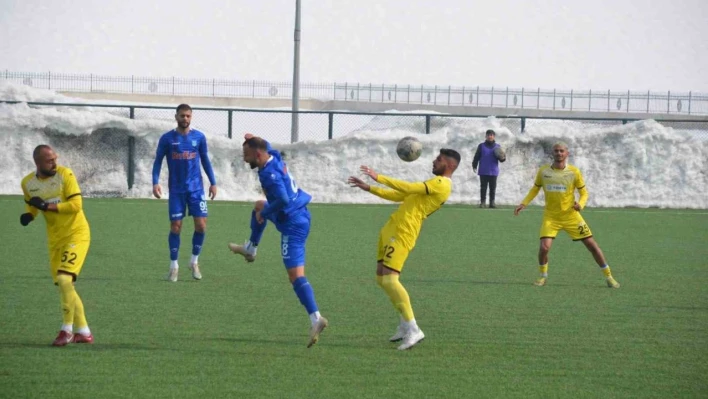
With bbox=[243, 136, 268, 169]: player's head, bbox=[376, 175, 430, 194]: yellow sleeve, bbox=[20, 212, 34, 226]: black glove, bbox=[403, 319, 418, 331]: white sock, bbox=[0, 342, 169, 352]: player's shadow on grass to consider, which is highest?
bbox=[243, 136, 268, 169]: player's head

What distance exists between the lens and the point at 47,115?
2989 centimetres

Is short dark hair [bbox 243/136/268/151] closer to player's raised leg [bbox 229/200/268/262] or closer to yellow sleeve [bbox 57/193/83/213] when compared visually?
player's raised leg [bbox 229/200/268/262]

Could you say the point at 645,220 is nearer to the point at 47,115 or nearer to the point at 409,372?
the point at 47,115

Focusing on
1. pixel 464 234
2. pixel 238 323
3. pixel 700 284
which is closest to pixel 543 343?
pixel 238 323

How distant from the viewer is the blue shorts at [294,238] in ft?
31.1

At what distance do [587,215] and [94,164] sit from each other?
514 inches

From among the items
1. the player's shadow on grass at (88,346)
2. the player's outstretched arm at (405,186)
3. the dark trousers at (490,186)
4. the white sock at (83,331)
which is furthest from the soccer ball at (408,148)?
the dark trousers at (490,186)

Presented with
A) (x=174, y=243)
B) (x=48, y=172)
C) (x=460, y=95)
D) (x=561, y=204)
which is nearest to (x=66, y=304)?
(x=48, y=172)

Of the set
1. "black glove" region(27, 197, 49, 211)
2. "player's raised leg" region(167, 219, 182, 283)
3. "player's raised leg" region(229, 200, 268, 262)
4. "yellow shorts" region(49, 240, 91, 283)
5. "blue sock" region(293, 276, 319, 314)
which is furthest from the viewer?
"player's raised leg" region(167, 219, 182, 283)

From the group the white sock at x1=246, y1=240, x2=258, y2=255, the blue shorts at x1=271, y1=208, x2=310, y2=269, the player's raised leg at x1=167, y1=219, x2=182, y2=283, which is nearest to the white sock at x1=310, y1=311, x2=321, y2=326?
the blue shorts at x1=271, y1=208, x2=310, y2=269

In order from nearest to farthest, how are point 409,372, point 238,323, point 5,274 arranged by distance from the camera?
point 409,372 → point 238,323 → point 5,274

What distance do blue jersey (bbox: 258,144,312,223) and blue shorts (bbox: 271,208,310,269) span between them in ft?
0.16

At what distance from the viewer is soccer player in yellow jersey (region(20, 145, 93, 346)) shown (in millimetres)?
9156

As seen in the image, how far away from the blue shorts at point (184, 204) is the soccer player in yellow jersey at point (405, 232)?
4635mm
